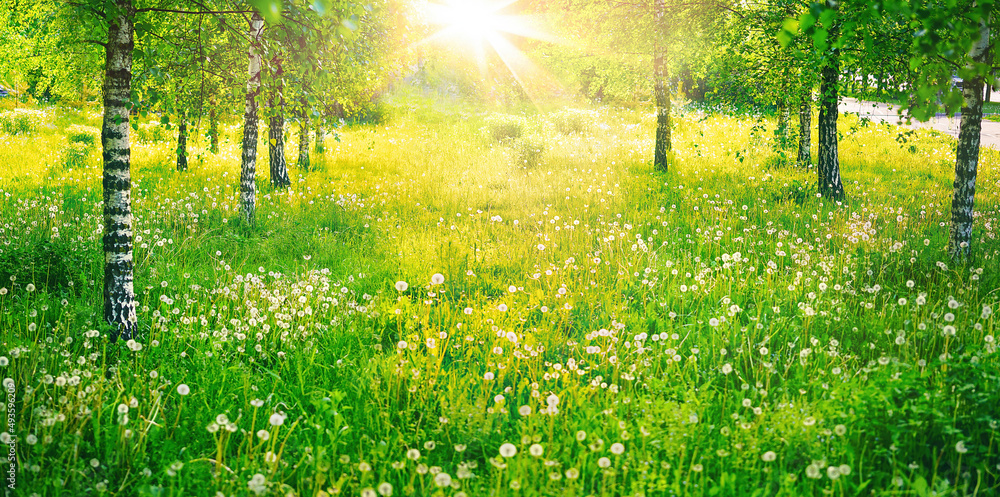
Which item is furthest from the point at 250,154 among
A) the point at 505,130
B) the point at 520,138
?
the point at 505,130

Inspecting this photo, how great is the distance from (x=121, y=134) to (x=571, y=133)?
56.9 feet

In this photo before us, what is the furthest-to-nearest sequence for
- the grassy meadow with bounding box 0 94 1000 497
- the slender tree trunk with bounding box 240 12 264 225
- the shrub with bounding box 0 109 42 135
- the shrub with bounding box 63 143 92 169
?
the shrub with bounding box 0 109 42 135
the shrub with bounding box 63 143 92 169
the slender tree trunk with bounding box 240 12 264 225
the grassy meadow with bounding box 0 94 1000 497

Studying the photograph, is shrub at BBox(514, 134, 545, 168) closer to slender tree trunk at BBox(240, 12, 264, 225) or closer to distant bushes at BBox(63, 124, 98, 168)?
slender tree trunk at BBox(240, 12, 264, 225)

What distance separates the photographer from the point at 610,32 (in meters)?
13.4

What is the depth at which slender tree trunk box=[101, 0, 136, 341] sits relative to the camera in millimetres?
4145

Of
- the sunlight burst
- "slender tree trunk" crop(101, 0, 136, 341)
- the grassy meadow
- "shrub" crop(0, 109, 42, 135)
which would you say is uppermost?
the sunlight burst

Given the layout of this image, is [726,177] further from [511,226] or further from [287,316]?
[287,316]

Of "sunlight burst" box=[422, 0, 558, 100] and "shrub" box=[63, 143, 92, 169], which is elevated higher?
"sunlight burst" box=[422, 0, 558, 100]

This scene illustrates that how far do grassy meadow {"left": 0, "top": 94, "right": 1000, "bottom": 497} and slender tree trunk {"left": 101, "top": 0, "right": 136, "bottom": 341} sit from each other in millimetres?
231

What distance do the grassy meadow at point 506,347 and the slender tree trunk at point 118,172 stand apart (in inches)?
9.1

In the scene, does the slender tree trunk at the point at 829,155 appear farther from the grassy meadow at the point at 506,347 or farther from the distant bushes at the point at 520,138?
the distant bushes at the point at 520,138

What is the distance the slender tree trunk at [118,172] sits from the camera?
13.6 feet

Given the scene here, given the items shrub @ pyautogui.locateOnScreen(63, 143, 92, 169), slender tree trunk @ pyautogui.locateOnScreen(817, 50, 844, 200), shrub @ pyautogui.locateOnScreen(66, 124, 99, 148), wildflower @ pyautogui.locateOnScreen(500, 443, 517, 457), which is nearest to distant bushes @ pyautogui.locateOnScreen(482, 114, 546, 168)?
slender tree trunk @ pyautogui.locateOnScreen(817, 50, 844, 200)

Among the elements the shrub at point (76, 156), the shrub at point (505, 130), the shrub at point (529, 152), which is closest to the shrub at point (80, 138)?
the shrub at point (76, 156)
